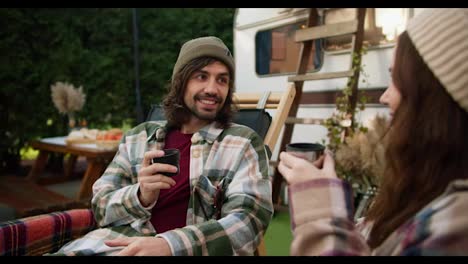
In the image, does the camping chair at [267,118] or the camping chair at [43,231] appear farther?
the camping chair at [267,118]

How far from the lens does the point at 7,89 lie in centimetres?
450

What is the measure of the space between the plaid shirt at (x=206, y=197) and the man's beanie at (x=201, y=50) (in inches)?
11.0

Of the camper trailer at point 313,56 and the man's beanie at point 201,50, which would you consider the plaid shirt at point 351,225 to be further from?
the camper trailer at point 313,56

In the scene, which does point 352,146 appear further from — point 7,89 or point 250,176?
point 7,89

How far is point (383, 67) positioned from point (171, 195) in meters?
2.41

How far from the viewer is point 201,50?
1268 millimetres

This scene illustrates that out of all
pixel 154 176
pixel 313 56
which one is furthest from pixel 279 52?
pixel 154 176

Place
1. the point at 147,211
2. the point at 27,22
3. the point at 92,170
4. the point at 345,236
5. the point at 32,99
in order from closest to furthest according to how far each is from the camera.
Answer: the point at 345,236 < the point at 147,211 < the point at 92,170 < the point at 27,22 < the point at 32,99

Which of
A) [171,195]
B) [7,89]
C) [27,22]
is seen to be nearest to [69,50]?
[27,22]

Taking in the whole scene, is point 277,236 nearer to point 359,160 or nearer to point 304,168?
point 359,160

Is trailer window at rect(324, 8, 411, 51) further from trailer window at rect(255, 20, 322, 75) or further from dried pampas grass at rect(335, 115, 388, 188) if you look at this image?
dried pampas grass at rect(335, 115, 388, 188)

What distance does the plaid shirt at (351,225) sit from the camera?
611mm

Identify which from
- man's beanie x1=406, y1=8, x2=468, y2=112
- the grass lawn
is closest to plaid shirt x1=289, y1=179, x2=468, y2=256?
Answer: man's beanie x1=406, y1=8, x2=468, y2=112

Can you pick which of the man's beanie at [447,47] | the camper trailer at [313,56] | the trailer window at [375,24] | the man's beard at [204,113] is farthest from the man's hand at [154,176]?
the trailer window at [375,24]
